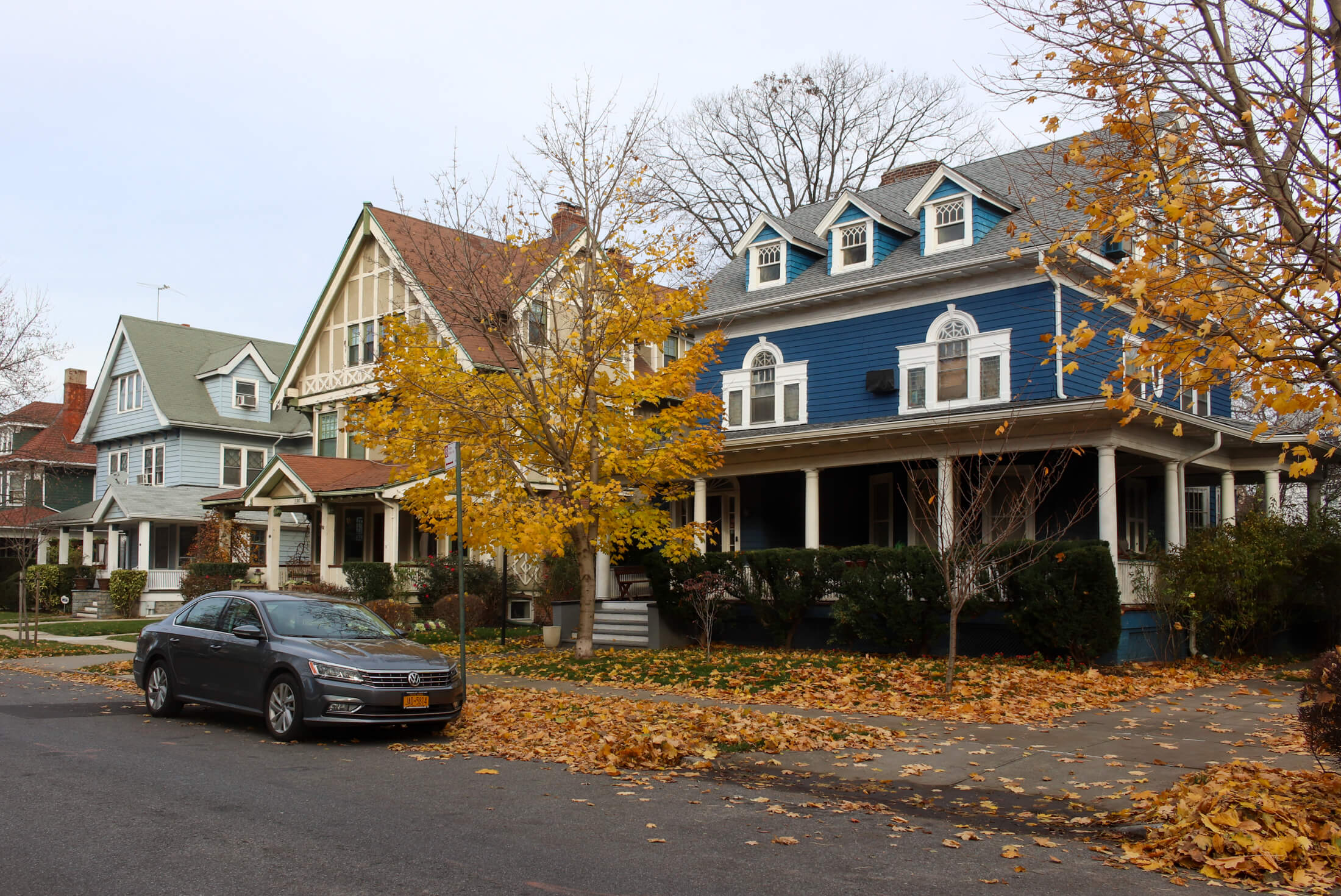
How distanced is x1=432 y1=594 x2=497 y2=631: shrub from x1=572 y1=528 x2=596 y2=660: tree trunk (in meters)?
6.40

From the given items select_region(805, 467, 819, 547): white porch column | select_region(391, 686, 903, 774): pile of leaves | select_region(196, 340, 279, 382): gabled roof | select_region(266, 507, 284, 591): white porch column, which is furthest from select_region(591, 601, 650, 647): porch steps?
select_region(196, 340, 279, 382): gabled roof

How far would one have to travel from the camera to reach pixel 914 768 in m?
9.03

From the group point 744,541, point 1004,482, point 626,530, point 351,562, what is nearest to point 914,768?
point 626,530

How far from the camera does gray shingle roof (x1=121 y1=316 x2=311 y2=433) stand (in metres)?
36.5

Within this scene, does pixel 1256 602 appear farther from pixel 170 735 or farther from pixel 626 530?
pixel 170 735

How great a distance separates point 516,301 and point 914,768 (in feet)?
35.6

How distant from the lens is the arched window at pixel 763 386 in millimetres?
22734

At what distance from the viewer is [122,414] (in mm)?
38469

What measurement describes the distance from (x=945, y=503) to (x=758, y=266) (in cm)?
1001

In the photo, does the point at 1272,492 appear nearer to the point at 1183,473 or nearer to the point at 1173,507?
the point at 1183,473

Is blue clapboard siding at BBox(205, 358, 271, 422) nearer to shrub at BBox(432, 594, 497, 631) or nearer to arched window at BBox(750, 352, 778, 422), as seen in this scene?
shrub at BBox(432, 594, 497, 631)

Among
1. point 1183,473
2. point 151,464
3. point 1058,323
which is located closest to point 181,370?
point 151,464

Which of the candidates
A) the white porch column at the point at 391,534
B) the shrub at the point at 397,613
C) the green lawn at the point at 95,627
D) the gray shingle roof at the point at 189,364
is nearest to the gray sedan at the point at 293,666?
the shrub at the point at 397,613

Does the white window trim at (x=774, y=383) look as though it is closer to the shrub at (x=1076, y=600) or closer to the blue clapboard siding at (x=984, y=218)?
the blue clapboard siding at (x=984, y=218)
